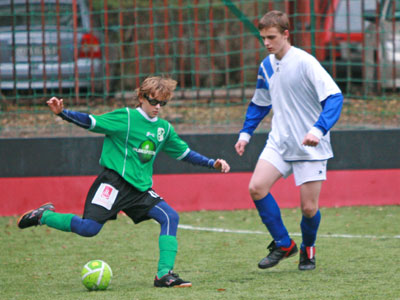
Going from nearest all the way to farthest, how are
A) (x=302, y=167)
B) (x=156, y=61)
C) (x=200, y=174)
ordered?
(x=302, y=167)
(x=200, y=174)
(x=156, y=61)

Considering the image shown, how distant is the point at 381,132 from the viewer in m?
8.80

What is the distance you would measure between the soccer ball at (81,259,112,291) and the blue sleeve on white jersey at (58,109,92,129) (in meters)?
0.95

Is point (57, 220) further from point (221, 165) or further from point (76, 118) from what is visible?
point (221, 165)

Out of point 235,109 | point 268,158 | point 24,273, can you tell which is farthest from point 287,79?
point 235,109

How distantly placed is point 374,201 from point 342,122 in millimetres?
1147

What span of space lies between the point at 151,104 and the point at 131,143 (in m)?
0.31

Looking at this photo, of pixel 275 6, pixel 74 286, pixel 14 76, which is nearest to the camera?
pixel 74 286

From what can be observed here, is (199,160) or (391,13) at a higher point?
(391,13)

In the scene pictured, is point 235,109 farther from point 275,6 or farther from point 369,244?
point 369,244

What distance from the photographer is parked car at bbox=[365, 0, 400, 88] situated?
31.2ft

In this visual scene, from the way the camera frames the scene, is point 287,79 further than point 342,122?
No

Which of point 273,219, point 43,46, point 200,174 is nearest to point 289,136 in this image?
point 273,219

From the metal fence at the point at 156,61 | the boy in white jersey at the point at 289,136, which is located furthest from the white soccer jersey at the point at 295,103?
the metal fence at the point at 156,61

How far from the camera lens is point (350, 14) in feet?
31.8
